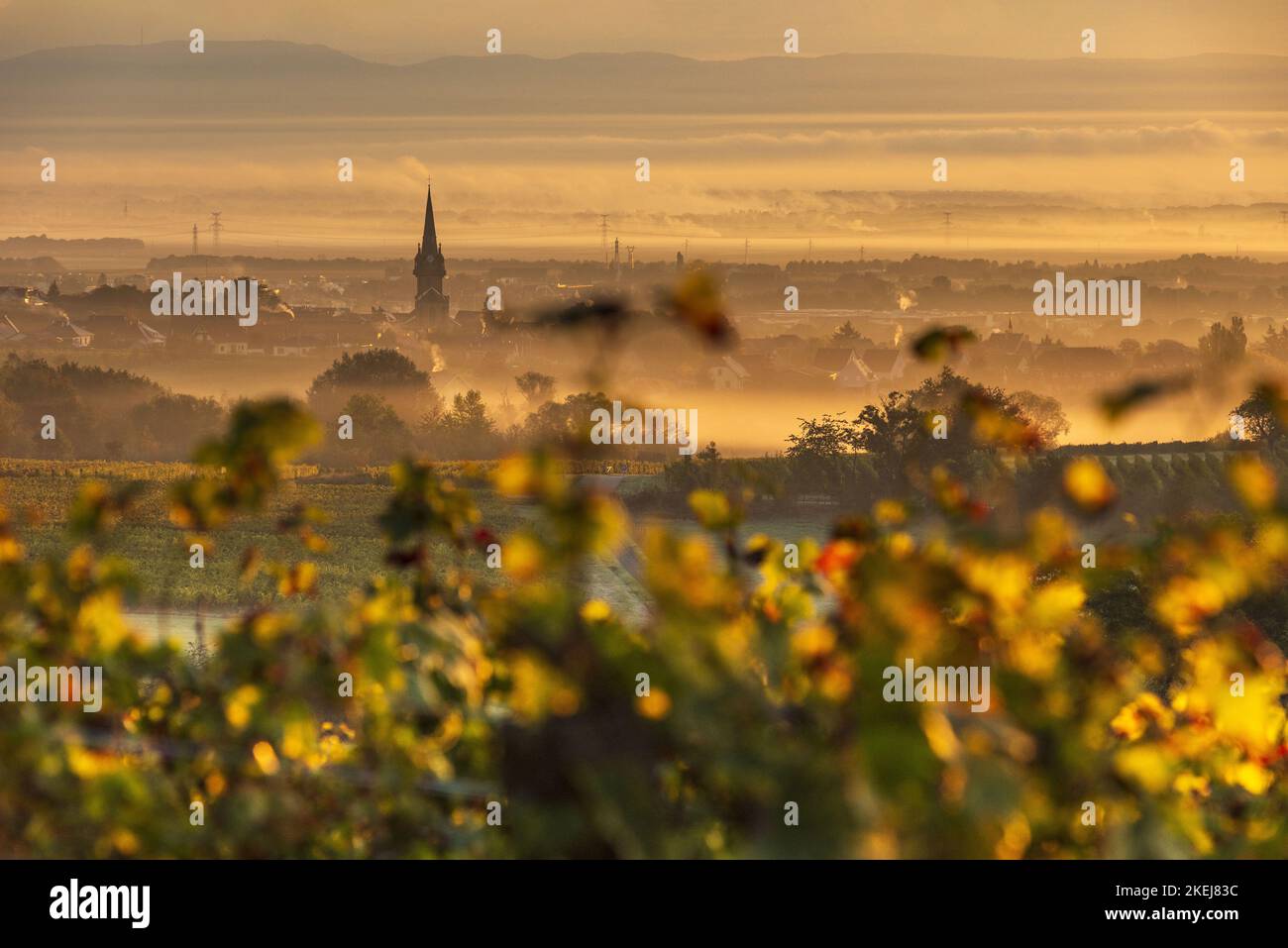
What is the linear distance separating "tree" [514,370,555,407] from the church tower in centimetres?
298

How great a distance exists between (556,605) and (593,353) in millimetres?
278

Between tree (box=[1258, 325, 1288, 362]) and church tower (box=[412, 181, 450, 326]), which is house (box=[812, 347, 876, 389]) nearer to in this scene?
tree (box=[1258, 325, 1288, 362])

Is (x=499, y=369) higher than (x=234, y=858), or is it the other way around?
(x=499, y=369)

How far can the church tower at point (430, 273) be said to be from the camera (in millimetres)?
28920

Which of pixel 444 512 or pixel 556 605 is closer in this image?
pixel 556 605

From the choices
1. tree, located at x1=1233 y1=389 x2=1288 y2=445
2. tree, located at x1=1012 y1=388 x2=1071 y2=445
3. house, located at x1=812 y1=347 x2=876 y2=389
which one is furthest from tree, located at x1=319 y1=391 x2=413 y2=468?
tree, located at x1=1233 y1=389 x2=1288 y2=445

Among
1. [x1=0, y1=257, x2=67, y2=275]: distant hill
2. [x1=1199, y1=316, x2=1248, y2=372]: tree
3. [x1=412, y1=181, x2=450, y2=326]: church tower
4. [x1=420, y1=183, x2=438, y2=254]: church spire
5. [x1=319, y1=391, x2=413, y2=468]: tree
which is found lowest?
[x1=319, y1=391, x2=413, y2=468]: tree

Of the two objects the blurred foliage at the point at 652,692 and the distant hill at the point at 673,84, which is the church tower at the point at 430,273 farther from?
the blurred foliage at the point at 652,692

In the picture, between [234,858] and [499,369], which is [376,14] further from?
[234,858]

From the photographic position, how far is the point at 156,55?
104 feet

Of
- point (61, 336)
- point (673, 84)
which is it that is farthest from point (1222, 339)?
point (61, 336)

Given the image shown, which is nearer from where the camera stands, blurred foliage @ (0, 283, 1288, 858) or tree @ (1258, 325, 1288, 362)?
blurred foliage @ (0, 283, 1288, 858)

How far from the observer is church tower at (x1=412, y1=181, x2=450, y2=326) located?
94.9ft
